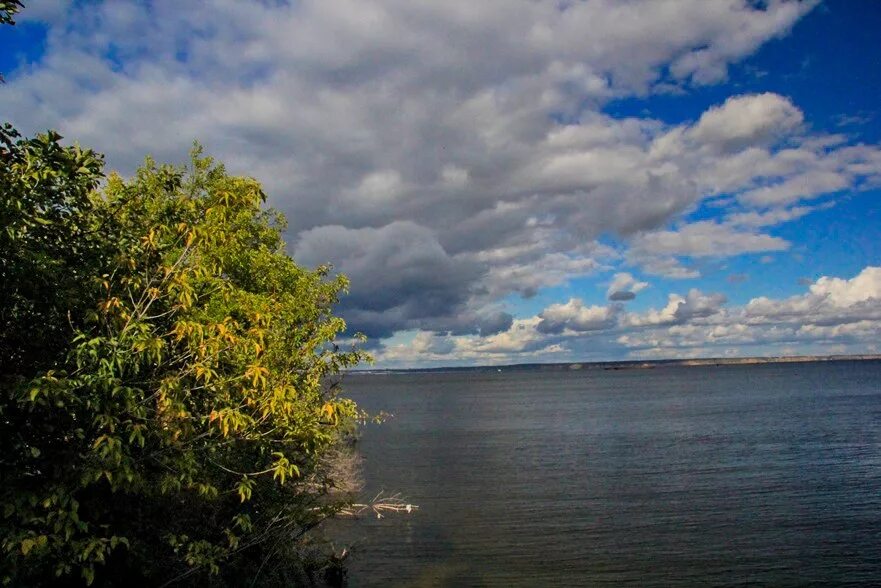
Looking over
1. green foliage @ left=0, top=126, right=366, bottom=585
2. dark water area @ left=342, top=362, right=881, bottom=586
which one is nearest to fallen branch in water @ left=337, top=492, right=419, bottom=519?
dark water area @ left=342, top=362, right=881, bottom=586

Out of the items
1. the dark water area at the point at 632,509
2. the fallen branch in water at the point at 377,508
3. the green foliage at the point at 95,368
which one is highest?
the green foliage at the point at 95,368

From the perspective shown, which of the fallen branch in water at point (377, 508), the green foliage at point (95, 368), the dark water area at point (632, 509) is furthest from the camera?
the dark water area at point (632, 509)

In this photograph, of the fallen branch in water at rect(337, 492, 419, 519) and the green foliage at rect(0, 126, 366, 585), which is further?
the fallen branch in water at rect(337, 492, 419, 519)

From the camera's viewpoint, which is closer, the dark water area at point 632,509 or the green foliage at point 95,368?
the green foliage at point 95,368

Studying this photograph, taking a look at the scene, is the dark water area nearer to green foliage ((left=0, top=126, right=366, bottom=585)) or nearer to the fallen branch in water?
the fallen branch in water

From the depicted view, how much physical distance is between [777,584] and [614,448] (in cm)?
5064

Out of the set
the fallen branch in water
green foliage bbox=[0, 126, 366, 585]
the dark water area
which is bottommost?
the dark water area

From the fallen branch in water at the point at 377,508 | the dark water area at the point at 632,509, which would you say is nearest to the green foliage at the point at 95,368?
the fallen branch in water at the point at 377,508

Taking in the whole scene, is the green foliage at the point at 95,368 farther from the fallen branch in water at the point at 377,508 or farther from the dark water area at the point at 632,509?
the dark water area at the point at 632,509

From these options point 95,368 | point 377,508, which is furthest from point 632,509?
point 95,368

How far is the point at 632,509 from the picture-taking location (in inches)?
1943

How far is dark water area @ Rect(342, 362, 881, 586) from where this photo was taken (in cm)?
3591

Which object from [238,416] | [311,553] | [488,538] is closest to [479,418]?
[488,538]

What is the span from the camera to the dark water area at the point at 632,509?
35.9 meters
